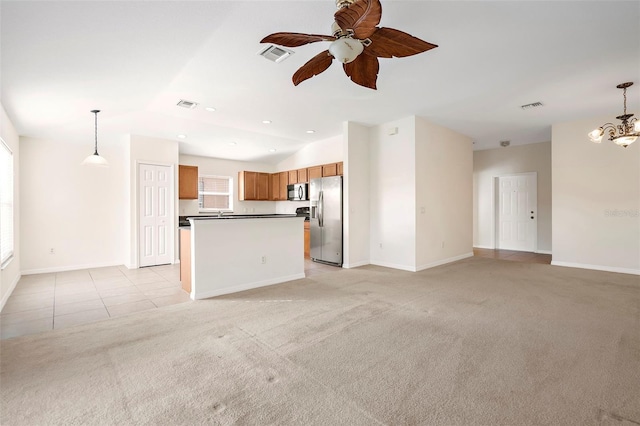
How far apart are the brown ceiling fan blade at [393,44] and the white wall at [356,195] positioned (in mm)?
3378

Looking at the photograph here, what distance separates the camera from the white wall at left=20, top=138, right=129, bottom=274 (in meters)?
5.34

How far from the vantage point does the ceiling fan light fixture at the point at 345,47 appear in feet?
6.54

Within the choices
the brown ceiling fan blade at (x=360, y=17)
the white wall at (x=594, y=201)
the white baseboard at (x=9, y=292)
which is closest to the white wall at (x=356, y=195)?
the white wall at (x=594, y=201)

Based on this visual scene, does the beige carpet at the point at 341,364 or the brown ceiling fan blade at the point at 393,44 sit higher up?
the brown ceiling fan blade at the point at 393,44

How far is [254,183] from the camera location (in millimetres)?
8203

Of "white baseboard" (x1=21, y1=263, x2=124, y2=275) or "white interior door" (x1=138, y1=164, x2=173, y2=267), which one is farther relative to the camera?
"white interior door" (x1=138, y1=164, x2=173, y2=267)

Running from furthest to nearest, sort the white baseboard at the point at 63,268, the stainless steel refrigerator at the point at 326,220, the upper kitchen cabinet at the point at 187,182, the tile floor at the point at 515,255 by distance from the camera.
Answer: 1. the upper kitchen cabinet at the point at 187,182
2. the tile floor at the point at 515,255
3. the stainless steel refrigerator at the point at 326,220
4. the white baseboard at the point at 63,268

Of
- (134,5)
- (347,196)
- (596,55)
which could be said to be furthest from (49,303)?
(596,55)

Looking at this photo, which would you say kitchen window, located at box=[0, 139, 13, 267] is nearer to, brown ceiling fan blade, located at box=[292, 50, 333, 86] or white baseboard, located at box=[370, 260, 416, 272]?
brown ceiling fan blade, located at box=[292, 50, 333, 86]

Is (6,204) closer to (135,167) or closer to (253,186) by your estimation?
(135,167)

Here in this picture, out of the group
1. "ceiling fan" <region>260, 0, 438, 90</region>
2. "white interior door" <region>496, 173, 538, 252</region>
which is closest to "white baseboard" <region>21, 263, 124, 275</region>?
"ceiling fan" <region>260, 0, 438, 90</region>

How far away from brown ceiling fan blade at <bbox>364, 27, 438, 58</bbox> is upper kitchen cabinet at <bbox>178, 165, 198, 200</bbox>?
5571mm

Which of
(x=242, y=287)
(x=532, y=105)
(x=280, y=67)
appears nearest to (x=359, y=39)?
(x=280, y=67)

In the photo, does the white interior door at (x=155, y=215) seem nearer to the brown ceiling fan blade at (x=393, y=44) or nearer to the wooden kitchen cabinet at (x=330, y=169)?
the wooden kitchen cabinet at (x=330, y=169)
